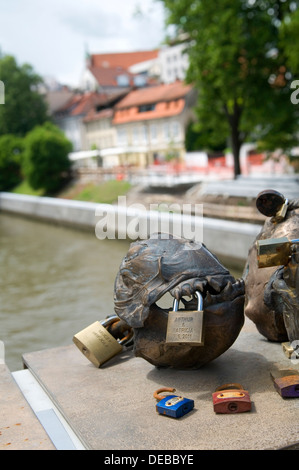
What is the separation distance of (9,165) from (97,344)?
38834 mm

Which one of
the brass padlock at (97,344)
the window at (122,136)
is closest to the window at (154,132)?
the window at (122,136)

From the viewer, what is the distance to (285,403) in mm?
4410

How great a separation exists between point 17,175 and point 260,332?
39097 millimetres

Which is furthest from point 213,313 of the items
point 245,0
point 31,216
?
point 31,216

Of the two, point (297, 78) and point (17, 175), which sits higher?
point (297, 78)


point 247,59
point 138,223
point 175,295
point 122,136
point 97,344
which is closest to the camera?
point 175,295

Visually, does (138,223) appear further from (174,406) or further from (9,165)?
(9,165)

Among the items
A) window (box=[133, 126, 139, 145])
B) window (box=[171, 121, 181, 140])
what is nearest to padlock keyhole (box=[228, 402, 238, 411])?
window (box=[171, 121, 181, 140])

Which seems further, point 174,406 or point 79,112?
point 79,112

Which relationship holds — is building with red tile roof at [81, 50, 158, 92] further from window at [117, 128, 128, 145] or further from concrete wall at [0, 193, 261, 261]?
concrete wall at [0, 193, 261, 261]

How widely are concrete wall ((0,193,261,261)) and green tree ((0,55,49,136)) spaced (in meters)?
23.2

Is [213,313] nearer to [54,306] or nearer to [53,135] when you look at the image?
[54,306]

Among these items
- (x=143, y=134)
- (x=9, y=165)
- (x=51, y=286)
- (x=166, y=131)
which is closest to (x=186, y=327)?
(x=51, y=286)

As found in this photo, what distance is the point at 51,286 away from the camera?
1300cm
